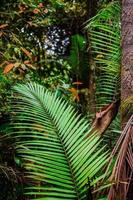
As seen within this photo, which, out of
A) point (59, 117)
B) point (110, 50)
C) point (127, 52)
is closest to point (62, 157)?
point (59, 117)

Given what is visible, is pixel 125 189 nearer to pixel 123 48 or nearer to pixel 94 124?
pixel 94 124

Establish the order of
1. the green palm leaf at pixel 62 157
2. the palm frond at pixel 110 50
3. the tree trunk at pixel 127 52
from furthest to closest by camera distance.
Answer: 1. the palm frond at pixel 110 50
2. the tree trunk at pixel 127 52
3. the green palm leaf at pixel 62 157

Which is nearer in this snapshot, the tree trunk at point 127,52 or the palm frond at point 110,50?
the tree trunk at point 127,52

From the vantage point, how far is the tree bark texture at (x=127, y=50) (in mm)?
2055

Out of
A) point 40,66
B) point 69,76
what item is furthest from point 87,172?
point 69,76

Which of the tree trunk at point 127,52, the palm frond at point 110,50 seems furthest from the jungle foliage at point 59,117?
the tree trunk at point 127,52

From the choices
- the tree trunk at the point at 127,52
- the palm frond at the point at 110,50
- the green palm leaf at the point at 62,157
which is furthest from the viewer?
the palm frond at the point at 110,50

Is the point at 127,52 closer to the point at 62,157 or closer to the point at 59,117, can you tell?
the point at 59,117

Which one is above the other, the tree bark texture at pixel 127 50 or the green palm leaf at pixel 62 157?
the tree bark texture at pixel 127 50

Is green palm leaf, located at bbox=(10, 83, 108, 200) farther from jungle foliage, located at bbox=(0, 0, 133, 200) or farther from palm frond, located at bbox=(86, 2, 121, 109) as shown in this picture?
palm frond, located at bbox=(86, 2, 121, 109)

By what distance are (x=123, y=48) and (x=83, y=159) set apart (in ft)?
2.09

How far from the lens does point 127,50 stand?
2115mm

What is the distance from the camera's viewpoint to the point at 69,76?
5102mm

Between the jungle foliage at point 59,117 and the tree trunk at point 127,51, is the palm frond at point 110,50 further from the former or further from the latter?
the tree trunk at point 127,51
